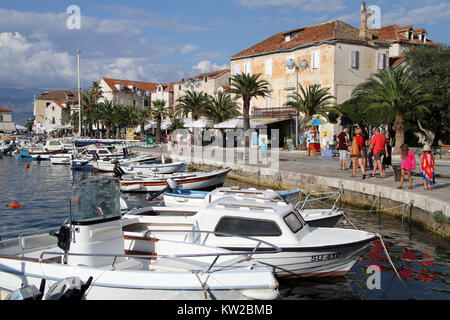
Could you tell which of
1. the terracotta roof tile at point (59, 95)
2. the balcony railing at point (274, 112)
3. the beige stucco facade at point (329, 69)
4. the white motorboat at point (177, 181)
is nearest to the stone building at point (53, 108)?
the terracotta roof tile at point (59, 95)

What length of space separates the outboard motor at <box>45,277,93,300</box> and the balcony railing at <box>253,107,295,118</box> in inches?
1524

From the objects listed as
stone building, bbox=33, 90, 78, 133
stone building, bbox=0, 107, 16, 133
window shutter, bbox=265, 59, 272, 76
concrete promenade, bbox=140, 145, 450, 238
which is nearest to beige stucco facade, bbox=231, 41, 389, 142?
window shutter, bbox=265, 59, 272, 76

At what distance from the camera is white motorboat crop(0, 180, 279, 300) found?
634 centimetres

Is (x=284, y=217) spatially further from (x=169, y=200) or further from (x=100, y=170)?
(x=100, y=170)

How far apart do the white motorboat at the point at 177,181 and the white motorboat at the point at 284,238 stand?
1227 cm

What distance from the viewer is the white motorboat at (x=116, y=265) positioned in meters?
6.34

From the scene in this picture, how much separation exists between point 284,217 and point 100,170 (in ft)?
89.1

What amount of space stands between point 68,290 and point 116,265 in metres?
1.50

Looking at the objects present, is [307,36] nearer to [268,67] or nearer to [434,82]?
[268,67]

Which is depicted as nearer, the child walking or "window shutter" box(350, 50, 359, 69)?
the child walking

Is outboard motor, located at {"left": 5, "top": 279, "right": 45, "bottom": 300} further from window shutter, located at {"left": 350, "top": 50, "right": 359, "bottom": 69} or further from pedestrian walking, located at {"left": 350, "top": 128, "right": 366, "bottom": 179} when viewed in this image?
window shutter, located at {"left": 350, "top": 50, "right": 359, "bottom": 69}

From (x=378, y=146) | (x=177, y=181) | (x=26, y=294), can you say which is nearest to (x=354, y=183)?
(x=378, y=146)
